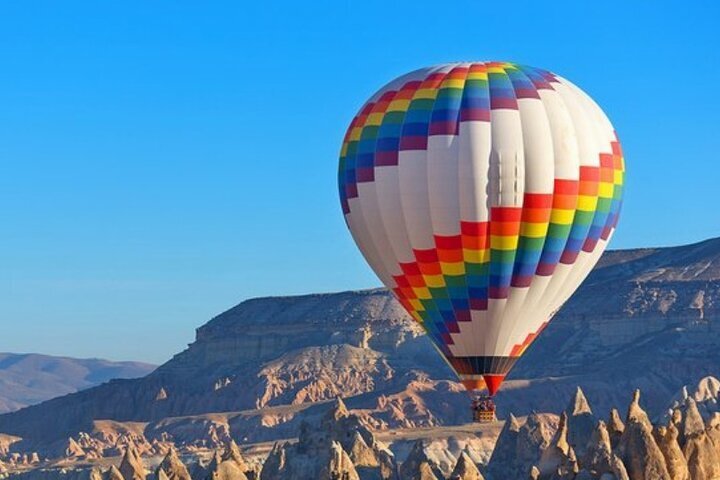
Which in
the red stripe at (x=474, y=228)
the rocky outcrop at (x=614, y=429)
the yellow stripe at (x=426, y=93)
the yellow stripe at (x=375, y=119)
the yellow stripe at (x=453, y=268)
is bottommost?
the rocky outcrop at (x=614, y=429)

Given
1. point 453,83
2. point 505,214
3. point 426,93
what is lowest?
point 505,214

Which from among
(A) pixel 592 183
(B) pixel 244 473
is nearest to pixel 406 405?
(B) pixel 244 473

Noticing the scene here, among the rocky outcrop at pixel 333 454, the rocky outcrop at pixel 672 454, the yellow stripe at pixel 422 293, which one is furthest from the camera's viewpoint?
the rocky outcrop at pixel 333 454

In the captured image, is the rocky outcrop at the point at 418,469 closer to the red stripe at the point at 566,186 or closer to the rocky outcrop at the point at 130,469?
the red stripe at the point at 566,186

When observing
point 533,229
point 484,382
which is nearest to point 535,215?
point 533,229

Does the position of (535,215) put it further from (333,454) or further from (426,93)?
(333,454)

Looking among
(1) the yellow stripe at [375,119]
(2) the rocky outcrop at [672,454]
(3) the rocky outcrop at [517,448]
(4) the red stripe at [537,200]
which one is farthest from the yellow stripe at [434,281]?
(3) the rocky outcrop at [517,448]

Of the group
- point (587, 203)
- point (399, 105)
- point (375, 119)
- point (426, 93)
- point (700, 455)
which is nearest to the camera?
→ point (700, 455)

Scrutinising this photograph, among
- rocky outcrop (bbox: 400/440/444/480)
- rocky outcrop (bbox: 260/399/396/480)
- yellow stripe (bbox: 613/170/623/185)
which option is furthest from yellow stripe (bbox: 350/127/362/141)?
rocky outcrop (bbox: 260/399/396/480)
